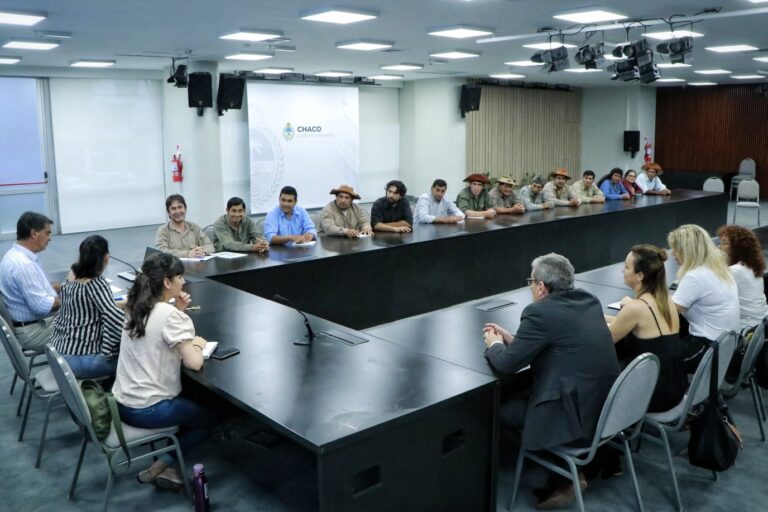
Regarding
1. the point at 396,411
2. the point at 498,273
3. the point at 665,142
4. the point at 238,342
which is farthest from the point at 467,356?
the point at 665,142

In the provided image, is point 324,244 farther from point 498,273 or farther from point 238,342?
point 238,342

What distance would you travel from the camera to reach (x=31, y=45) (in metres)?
7.60

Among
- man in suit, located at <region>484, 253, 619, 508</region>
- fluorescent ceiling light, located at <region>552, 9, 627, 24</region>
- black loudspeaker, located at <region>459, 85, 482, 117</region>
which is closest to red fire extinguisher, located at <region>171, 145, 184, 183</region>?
black loudspeaker, located at <region>459, 85, 482, 117</region>

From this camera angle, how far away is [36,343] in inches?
155

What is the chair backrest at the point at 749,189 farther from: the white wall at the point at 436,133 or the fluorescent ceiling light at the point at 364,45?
the fluorescent ceiling light at the point at 364,45

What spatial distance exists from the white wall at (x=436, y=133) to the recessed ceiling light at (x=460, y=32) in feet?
18.6

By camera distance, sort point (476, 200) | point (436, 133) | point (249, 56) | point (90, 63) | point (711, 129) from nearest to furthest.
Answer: point (476, 200) < point (249, 56) < point (90, 63) < point (436, 133) < point (711, 129)

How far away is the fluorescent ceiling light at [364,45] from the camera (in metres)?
7.87

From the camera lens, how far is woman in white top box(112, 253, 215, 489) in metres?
2.85

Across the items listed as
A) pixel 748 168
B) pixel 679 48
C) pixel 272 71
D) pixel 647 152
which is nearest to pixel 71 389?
pixel 679 48

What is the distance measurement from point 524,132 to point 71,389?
13519 millimetres

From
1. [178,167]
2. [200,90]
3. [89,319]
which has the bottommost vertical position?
[89,319]

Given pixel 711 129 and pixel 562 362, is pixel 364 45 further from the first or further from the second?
pixel 711 129

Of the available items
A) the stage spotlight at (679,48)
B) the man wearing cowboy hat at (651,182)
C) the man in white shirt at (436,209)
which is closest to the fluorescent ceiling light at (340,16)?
the man in white shirt at (436,209)
